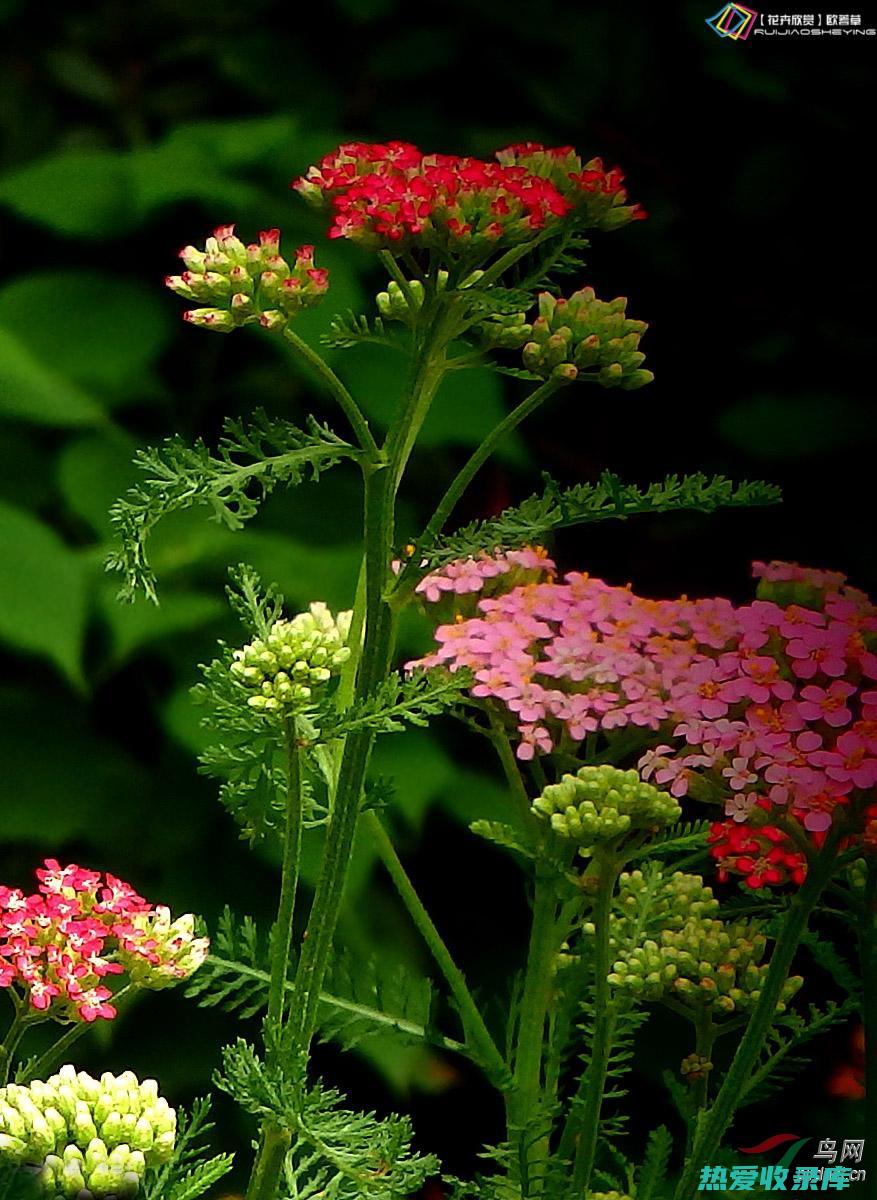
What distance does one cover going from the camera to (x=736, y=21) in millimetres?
712

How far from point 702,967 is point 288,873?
0.15 meters

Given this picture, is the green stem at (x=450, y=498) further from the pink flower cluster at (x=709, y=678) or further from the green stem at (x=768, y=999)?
the green stem at (x=768, y=999)

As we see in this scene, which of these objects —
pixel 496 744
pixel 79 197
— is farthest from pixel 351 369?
pixel 496 744

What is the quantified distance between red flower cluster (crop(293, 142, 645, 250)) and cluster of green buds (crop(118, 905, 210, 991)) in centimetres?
21

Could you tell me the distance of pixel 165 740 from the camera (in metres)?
1.15

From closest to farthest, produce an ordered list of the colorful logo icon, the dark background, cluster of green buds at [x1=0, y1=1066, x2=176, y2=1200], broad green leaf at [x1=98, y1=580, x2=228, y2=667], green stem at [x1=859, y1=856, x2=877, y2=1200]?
cluster of green buds at [x1=0, y1=1066, x2=176, y2=1200]
green stem at [x1=859, y1=856, x2=877, y2=1200]
the colorful logo icon
the dark background
broad green leaf at [x1=98, y1=580, x2=228, y2=667]

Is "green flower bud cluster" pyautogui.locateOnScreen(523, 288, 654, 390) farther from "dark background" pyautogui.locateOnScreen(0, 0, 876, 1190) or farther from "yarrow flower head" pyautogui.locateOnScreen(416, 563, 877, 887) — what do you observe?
"dark background" pyautogui.locateOnScreen(0, 0, 876, 1190)

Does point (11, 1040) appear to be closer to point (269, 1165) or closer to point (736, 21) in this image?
point (269, 1165)

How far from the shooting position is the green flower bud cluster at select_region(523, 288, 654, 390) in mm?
524

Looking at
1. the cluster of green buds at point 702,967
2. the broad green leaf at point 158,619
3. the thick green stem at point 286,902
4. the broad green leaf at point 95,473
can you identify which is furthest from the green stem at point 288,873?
the broad green leaf at point 95,473

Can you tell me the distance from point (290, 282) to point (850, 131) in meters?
0.43

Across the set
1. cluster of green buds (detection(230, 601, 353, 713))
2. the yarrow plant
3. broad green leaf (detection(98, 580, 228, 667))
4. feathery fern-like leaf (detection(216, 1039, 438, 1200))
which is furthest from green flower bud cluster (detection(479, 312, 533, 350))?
broad green leaf (detection(98, 580, 228, 667))

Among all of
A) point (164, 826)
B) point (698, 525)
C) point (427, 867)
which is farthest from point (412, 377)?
point (164, 826)

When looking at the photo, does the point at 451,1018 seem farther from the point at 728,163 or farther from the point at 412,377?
the point at 412,377
